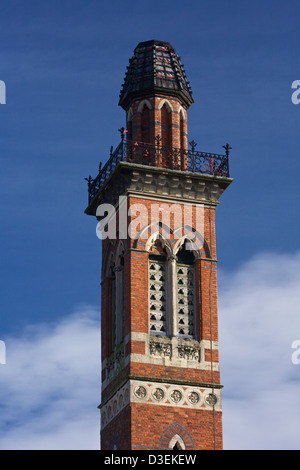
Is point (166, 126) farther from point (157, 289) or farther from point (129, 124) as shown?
point (157, 289)

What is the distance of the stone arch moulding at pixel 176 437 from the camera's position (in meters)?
52.3

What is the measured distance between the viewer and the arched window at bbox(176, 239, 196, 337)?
2173 inches

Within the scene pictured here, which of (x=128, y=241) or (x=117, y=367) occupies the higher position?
(x=128, y=241)

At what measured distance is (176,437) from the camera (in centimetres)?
5256

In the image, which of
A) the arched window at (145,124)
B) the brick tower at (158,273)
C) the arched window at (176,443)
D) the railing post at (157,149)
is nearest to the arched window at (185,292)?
the brick tower at (158,273)

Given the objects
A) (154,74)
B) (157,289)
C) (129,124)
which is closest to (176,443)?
(157,289)

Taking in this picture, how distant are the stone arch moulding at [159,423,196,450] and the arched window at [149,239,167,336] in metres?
3.97

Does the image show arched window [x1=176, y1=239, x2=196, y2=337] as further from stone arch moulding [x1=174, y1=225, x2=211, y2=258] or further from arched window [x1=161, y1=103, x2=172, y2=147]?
arched window [x1=161, y1=103, x2=172, y2=147]

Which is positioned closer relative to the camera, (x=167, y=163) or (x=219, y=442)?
(x=219, y=442)

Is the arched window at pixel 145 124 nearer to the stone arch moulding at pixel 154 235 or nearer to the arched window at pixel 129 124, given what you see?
the arched window at pixel 129 124

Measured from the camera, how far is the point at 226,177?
57656 mm
